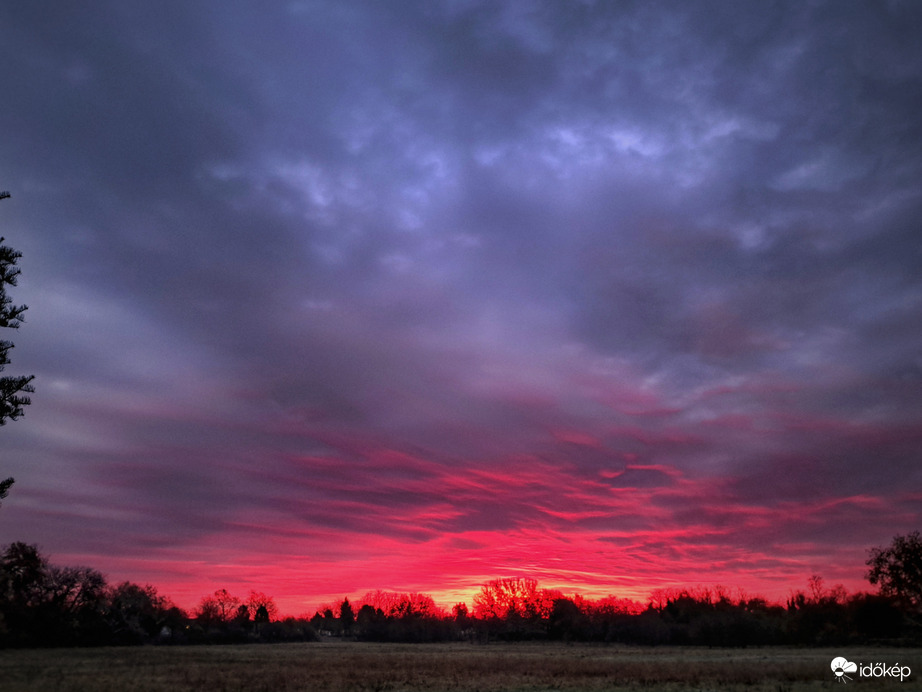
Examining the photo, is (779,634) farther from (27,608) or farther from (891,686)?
(27,608)

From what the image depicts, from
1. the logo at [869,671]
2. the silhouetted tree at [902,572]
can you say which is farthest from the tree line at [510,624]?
the logo at [869,671]

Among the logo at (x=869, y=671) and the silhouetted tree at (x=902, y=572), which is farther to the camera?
the silhouetted tree at (x=902, y=572)

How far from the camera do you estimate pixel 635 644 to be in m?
106

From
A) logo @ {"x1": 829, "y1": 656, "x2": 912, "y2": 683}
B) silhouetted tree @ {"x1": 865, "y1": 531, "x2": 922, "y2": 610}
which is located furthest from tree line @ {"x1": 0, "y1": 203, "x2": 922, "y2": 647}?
logo @ {"x1": 829, "y1": 656, "x2": 912, "y2": 683}

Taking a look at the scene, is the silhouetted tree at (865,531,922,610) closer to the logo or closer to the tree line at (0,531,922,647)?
the tree line at (0,531,922,647)

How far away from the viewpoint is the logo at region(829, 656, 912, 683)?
32406 millimetres

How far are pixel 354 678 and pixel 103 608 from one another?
80242 mm

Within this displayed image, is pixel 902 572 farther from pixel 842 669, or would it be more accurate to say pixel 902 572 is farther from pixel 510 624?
pixel 510 624

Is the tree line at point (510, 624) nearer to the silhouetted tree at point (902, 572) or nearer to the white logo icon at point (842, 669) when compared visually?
the silhouetted tree at point (902, 572)

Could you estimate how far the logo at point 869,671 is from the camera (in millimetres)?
32406

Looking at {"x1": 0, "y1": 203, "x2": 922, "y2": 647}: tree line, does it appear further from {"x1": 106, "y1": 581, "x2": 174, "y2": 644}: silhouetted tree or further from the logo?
the logo

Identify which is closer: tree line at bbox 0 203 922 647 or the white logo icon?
the white logo icon

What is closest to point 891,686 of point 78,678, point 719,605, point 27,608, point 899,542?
point 78,678

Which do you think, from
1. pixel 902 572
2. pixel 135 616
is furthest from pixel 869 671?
pixel 135 616
